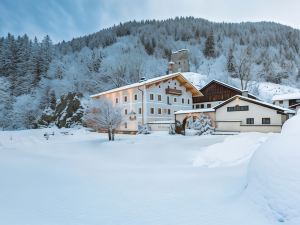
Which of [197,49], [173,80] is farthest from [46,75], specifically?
[197,49]

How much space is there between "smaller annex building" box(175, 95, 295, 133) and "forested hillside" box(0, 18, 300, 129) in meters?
24.5

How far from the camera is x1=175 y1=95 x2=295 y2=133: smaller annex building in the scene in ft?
83.1

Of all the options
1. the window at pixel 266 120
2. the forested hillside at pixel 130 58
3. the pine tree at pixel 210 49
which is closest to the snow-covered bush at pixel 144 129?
the window at pixel 266 120

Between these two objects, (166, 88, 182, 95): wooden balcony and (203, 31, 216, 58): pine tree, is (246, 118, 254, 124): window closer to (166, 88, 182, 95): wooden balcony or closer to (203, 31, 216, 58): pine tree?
(166, 88, 182, 95): wooden balcony

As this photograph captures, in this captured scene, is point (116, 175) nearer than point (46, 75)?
Yes

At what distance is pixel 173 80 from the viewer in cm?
4181

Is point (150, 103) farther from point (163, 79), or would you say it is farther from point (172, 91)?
point (172, 91)

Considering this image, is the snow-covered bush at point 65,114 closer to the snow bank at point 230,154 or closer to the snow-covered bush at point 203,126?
the snow-covered bush at point 203,126

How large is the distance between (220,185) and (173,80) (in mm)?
35070

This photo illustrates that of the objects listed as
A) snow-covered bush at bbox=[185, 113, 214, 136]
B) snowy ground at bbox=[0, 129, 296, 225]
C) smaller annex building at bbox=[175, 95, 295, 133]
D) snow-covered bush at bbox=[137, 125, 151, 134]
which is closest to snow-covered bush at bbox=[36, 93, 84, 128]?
snow-covered bush at bbox=[137, 125, 151, 134]

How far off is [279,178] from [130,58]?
70.9m

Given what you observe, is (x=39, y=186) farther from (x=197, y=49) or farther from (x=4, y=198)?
(x=197, y=49)

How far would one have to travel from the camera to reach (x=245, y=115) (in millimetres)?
27797

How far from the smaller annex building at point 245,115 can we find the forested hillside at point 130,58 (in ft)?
80.4
